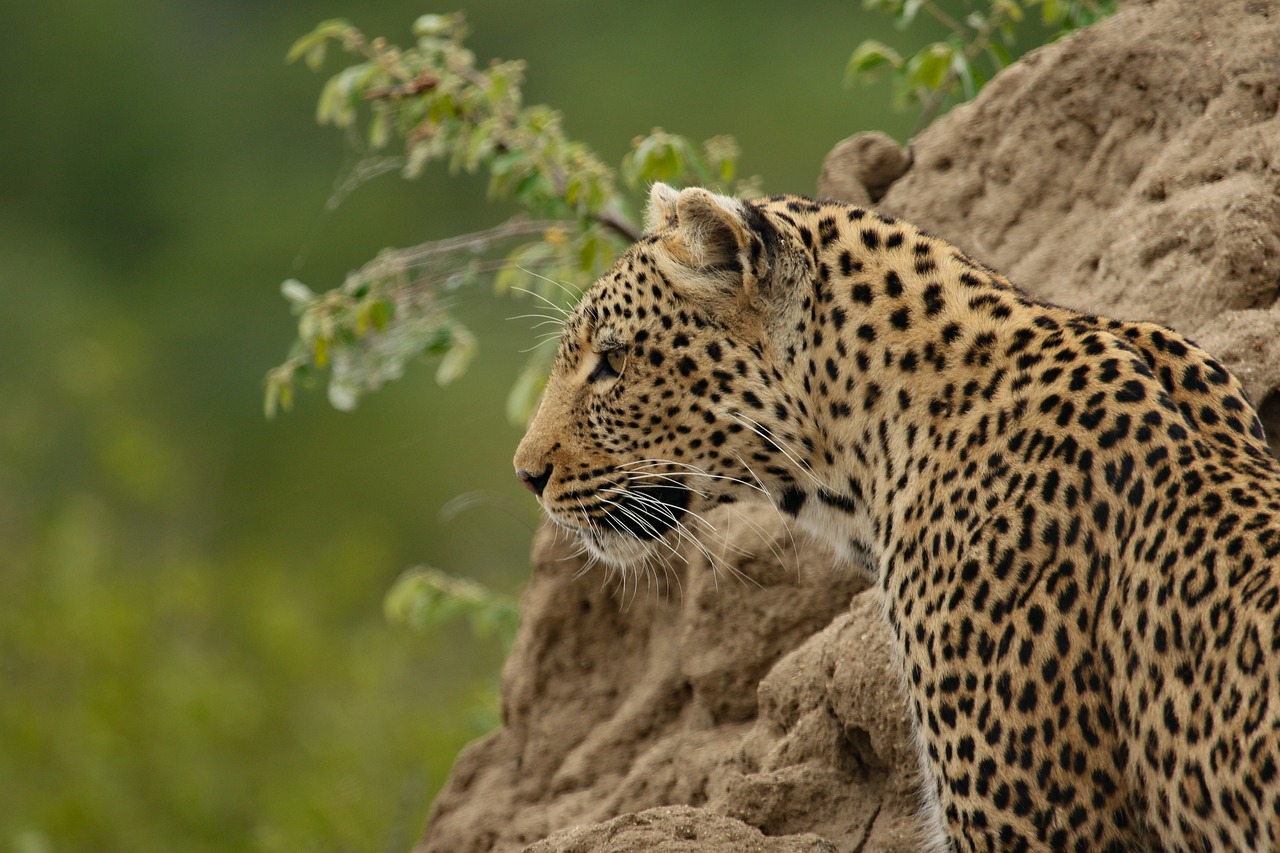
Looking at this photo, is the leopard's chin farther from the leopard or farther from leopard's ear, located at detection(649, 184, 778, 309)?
leopard's ear, located at detection(649, 184, 778, 309)

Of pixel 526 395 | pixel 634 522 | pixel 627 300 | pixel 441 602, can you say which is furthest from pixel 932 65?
pixel 441 602

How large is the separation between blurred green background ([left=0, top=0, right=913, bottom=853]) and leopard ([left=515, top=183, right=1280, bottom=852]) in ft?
8.17

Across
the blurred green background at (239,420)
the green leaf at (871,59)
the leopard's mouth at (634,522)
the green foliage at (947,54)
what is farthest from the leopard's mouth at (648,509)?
the green leaf at (871,59)

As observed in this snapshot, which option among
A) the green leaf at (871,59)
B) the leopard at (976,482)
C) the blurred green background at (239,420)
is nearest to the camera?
the leopard at (976,482)

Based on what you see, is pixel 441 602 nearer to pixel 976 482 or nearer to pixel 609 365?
pixel 609 365

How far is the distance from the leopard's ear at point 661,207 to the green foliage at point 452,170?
8.99 feet

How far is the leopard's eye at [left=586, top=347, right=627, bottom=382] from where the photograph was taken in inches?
199

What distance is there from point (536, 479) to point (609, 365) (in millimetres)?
501

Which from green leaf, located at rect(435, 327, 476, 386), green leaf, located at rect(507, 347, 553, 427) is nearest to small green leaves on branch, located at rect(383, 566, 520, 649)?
green leaf, located at rect(507, 347, 553, 427)

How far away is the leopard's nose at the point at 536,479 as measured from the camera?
5258mm

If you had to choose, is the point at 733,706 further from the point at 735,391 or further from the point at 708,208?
the point at 708,208

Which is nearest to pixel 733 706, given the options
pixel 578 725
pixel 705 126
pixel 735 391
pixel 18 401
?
pixel 578 725

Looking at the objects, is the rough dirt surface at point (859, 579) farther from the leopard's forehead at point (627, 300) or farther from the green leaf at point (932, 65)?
the leopard's forehead at point (627, 300)

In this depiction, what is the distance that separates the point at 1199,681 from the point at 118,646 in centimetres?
1441
